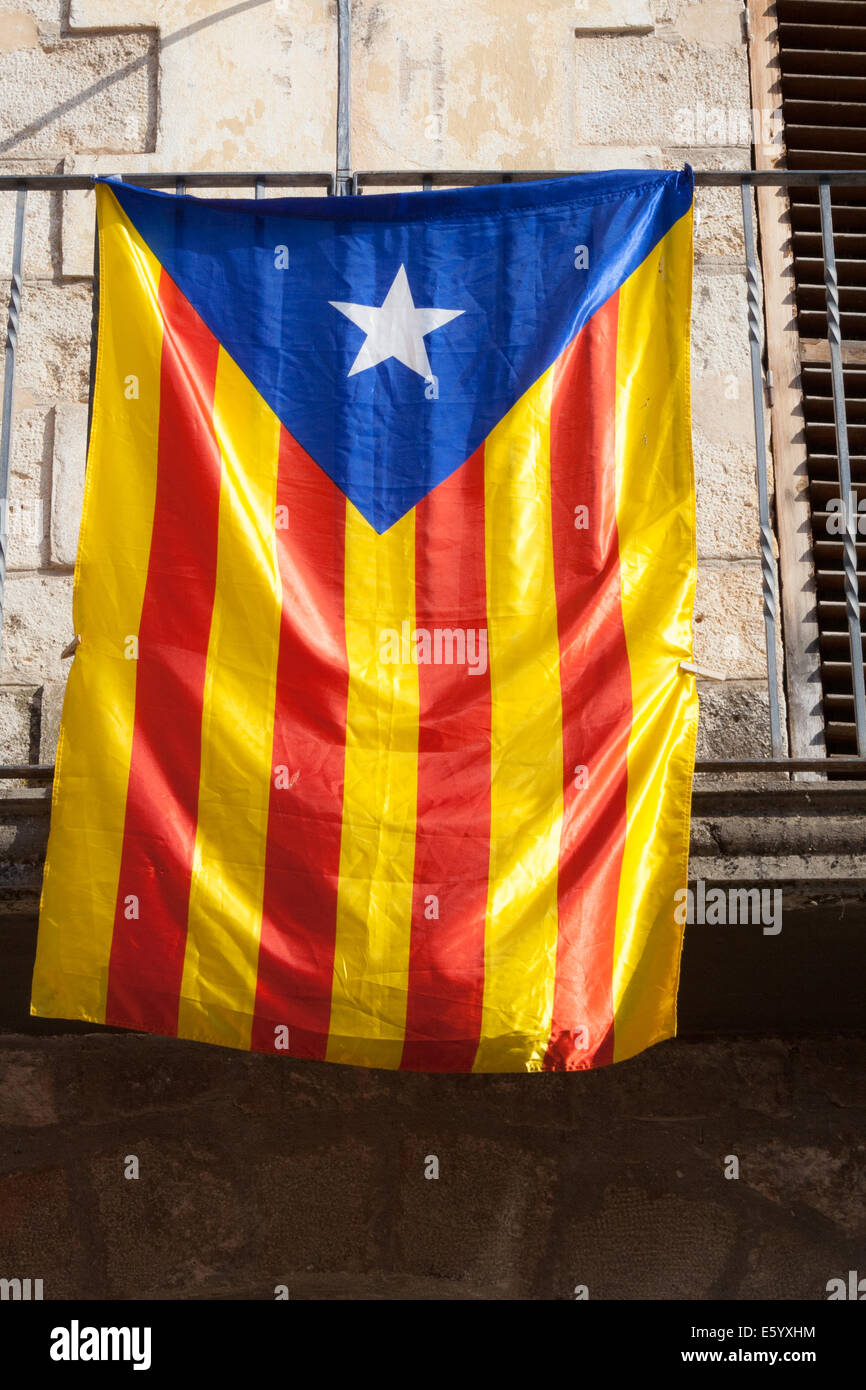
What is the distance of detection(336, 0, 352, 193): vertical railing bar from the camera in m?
5.09

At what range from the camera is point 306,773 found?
132 inches

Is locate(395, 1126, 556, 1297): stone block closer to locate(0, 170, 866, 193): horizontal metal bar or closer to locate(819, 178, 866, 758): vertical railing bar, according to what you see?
locate(819, 178, 866, 758): vertical railing bar

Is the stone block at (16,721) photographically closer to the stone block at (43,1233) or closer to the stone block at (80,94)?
the stone block at (43,1233)

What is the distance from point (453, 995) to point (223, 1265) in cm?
136

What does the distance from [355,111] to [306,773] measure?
2.73m

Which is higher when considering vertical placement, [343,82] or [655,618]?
[343,82]

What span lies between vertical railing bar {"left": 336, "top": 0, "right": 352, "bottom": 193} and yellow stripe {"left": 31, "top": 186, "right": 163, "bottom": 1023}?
4.73 feet

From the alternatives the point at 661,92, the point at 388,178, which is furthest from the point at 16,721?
the point at 661,92

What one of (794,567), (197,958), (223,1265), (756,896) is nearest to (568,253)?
(794,567)

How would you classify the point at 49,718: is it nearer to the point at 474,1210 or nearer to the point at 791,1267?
the point at 474,1210

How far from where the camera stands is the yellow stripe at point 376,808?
3.22 meters

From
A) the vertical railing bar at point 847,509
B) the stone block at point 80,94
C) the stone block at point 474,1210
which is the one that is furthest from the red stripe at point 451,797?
the stone block at point 80,94

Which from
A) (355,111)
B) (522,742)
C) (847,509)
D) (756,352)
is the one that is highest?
(355,111)

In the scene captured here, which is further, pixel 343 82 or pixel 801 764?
pixel 343 82
